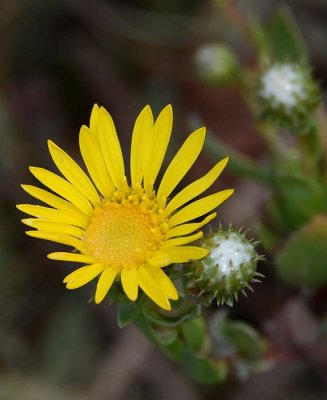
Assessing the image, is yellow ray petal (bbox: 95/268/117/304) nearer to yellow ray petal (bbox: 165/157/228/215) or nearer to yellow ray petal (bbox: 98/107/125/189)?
yellow ray petal (bbox: 165/157/228/215)

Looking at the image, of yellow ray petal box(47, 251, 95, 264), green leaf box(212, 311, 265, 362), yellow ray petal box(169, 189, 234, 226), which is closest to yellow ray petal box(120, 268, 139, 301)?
yellow ray petal box(47, 251, 95, 264)

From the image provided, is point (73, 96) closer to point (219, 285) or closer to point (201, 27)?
→ point (201, 27)

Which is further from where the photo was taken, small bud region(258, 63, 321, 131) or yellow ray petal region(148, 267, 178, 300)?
small bud region(258, 63, 321, 131)

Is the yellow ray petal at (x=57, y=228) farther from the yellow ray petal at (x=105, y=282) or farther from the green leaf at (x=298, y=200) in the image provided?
the green leaf at (x=298, y=200)

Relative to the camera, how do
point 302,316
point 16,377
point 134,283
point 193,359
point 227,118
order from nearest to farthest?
point 134,283 → point 193,359 → point 302,316 → point 16,377 → point 227,118

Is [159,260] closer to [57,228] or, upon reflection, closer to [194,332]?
[57,228]

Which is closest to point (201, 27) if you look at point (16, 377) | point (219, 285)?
→ point (16, 377)
